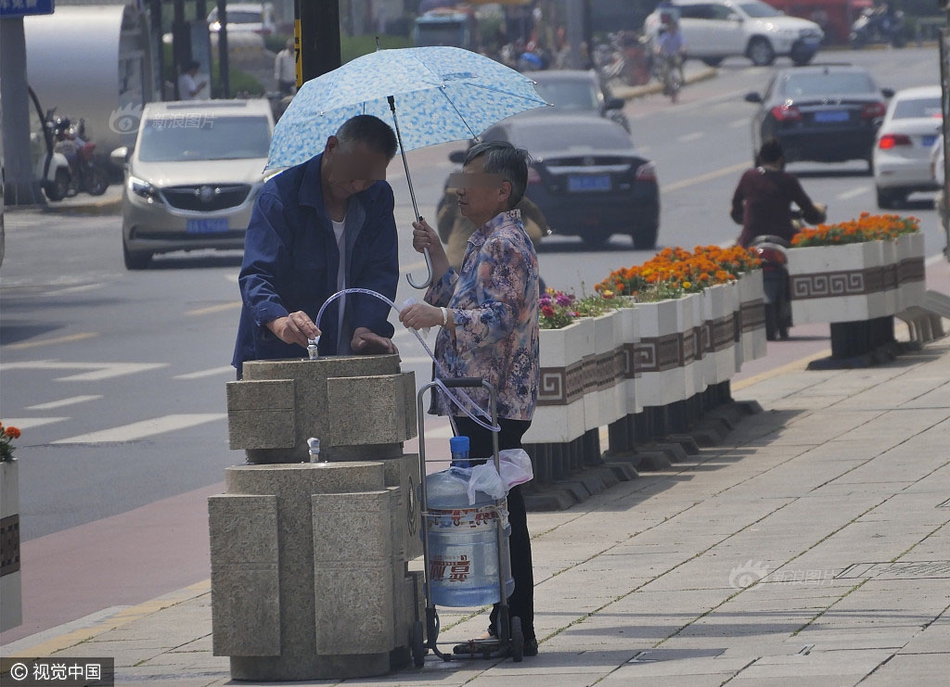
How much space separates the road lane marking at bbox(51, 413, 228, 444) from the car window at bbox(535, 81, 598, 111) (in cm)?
Result: 1989

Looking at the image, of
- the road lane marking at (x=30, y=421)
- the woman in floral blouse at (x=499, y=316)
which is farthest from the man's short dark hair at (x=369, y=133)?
the road lane marking at (x=30, y=421)

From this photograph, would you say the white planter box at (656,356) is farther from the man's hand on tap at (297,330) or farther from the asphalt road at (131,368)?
the man's hand on tap at (297,330)

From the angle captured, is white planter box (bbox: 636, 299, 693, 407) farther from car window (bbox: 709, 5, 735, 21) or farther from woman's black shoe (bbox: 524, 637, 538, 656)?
car window (bbox: 709, 5, 735, 21)

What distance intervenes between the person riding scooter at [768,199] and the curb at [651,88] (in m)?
35.8

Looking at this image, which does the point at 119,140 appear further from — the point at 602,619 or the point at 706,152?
the point at 602,619

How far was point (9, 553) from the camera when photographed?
648cm

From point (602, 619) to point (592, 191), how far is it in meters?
18.3

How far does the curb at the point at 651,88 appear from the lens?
5449 cm

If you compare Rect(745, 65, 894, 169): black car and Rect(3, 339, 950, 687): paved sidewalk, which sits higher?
Rect(3, 339, 950, 687): paved sidewalk

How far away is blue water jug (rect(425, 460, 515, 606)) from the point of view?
6621 mm

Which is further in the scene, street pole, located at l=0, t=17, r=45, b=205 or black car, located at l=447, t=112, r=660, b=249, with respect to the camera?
street pole, located at l=0, t=17, r=45, b=205

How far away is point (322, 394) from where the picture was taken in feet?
21.3

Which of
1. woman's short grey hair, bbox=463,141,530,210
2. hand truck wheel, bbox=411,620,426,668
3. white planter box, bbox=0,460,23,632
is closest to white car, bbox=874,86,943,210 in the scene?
woman's short grey hair, bbox=463,141,530,210

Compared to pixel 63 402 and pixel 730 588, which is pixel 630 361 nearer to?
pixel 730 588
